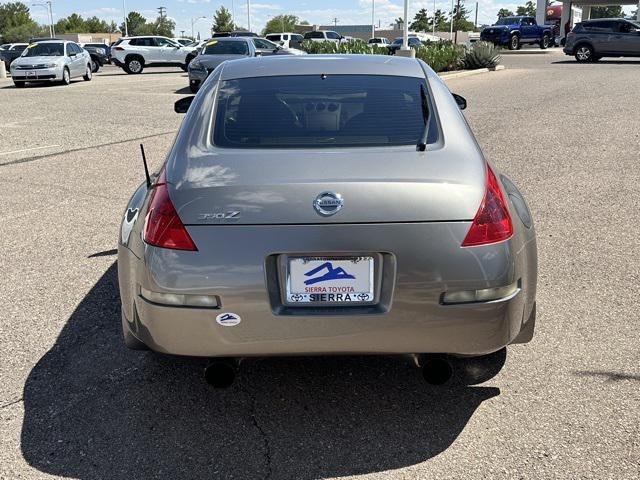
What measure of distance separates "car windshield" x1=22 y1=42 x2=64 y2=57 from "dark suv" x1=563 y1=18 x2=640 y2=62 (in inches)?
847

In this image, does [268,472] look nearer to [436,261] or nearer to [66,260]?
[436,261]

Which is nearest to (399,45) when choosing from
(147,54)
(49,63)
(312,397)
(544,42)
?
(544,42)

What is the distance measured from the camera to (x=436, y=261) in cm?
291

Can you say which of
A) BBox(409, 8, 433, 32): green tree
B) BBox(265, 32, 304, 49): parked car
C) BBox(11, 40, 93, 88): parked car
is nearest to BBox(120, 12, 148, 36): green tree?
BBox(409, 8, 433, 32): green tree

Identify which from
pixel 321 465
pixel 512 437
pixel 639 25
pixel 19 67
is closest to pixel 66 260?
pixel 321 465

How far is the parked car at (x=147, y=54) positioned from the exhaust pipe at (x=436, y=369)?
34.2 metres

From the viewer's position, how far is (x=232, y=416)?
336 centimetres

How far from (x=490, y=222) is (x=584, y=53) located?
32470mm

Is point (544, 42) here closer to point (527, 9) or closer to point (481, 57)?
point (481, 57)

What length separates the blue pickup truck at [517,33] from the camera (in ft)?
152

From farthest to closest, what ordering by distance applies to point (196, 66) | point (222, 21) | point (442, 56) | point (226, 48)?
1. point (222, 21)
2. point (442, 56)
3. point (226, 48)
4. point (196, 66)

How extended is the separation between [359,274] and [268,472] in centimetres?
87

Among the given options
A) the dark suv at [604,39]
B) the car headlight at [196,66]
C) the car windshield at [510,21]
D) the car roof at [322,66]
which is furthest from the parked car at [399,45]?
the car roof at [322,66]

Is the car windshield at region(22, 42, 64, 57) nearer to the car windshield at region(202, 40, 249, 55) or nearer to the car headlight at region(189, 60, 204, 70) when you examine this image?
the car windshield at region(202, 40, 249, 55)
